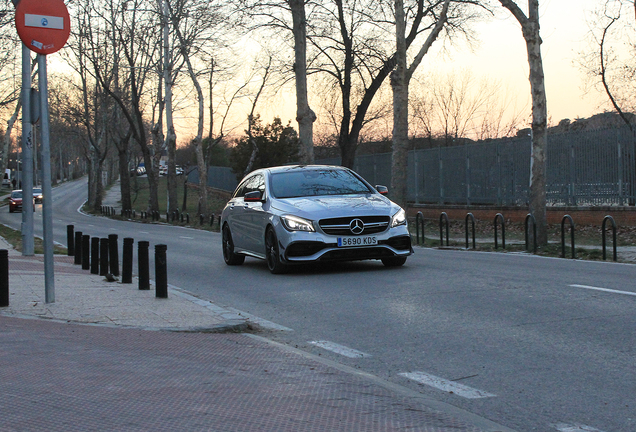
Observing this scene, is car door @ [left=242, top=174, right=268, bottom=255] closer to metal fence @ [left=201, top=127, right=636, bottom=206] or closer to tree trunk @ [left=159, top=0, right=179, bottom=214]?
metal fence @ [left=201, top=127, right=636, bottom=206]

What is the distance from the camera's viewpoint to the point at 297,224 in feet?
37.0

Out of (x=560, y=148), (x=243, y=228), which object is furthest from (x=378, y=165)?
(x=243, y=228)

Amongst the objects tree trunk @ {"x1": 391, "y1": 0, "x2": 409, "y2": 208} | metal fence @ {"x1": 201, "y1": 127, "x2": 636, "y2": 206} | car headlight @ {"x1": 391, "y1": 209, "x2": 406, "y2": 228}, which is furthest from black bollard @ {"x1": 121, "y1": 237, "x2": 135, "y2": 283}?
metal fence @ {"x1": 201, "y1": 127, "x2": 636, "y2": 206}

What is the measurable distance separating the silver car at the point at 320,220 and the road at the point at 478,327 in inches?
14.3

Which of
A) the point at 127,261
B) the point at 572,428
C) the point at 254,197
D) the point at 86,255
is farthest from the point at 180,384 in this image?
the point at 86,255

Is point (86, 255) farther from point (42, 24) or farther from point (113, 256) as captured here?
point (42, 24)

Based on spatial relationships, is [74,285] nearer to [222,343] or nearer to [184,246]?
[222,343]

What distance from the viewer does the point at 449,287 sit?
9852mm

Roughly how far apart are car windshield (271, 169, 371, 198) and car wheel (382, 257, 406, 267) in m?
1.16

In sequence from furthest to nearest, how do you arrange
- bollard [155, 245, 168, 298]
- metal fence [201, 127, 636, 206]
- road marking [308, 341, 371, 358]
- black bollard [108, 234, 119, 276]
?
metal fence [201, 127, 636, 206] → black bollard [108, 234, 119, 276] → bollard [155, 245, 168, 298] → road marking [308, 341, 371, 358]

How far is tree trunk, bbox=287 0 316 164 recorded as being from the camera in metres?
28.0

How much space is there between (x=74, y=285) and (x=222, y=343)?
4.80 m

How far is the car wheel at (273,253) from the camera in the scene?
11.7 meters

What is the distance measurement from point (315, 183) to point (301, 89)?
16.0 metres
